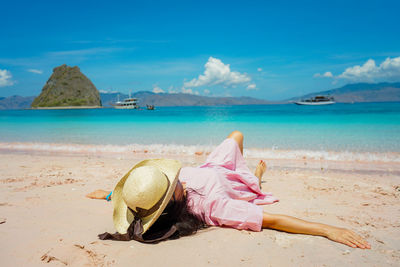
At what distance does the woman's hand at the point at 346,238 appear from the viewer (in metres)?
2.62

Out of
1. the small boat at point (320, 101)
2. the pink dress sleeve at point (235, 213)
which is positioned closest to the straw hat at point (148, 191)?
the pink dress sleeve at point (235, 213)

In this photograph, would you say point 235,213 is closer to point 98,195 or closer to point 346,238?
point 346,238

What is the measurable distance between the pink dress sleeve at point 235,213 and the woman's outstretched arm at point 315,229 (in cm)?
10

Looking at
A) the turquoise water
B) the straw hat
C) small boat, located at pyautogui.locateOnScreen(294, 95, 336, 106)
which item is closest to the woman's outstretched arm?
the straw hat

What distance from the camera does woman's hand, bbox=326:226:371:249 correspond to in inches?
103

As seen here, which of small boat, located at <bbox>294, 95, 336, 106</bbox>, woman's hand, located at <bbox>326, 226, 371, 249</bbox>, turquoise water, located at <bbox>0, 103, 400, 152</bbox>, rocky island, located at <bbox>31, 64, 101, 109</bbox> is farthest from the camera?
rocky island, located at <bbox>31, 64, 101, 109</bbox>

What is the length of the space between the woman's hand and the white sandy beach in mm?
77

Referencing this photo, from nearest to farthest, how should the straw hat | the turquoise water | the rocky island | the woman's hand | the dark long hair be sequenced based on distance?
1. the straw hat
2. the woman's hand
3. the dark long hair
4. the turquoise water
5. the rocky island

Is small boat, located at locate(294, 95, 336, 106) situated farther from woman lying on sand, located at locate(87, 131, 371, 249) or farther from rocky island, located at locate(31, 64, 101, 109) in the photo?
rocky island, located at locate(31, 64, 101, 109)

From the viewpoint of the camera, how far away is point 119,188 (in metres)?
2.96

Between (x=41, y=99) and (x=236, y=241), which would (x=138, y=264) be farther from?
(x=41, y=99)

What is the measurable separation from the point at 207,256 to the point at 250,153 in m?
7.04

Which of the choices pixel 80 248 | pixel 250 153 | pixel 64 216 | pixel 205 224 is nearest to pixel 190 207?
pixel 205 224

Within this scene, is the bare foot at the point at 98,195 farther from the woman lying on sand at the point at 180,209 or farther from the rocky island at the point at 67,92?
the rocky island at the point at 67,92
